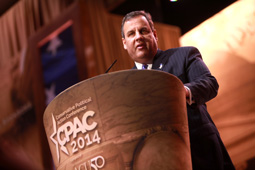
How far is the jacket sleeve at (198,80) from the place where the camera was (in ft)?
2.57

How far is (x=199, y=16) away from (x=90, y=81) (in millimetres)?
700

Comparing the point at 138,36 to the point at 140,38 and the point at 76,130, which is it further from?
the point at 76,130

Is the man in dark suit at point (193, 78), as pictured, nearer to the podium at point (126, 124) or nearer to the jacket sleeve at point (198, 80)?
the jacket sleeve at point (198, 80)

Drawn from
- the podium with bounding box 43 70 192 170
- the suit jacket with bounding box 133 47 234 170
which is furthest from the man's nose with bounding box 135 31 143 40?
the podium with bounding box 43 70 192 170

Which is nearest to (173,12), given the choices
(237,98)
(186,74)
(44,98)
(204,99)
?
(237,98)

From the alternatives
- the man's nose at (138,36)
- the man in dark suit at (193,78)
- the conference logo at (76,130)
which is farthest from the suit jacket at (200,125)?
the conference logo at (76,130)

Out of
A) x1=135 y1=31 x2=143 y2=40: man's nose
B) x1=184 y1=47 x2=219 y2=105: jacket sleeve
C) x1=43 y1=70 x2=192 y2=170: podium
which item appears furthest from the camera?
x1=135 y1=31 x2=143 y2=40: man's nose

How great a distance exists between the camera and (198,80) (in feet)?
2.68

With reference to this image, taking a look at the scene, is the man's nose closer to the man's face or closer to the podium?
the man's face

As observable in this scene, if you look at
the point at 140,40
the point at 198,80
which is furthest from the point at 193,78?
the point at 140,40

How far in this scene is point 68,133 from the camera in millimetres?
694

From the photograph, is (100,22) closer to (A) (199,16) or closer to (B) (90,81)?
(A) (199,16)

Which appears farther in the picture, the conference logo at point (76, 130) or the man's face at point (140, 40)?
the man's face at point (140, 40)

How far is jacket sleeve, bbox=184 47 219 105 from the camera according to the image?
30.9 inches
